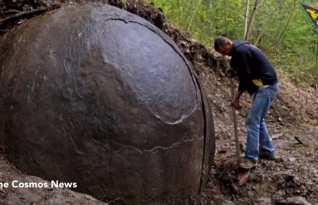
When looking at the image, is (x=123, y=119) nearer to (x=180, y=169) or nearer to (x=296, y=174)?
(x=180, y=169)

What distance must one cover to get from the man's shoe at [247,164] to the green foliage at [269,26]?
4453 millimetres

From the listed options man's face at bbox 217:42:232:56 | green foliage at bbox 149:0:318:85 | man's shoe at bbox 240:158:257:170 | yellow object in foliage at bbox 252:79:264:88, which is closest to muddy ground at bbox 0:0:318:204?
man's shoe at bbox 240:158:257:170

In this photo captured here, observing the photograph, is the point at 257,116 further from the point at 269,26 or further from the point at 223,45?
the point at 269,26

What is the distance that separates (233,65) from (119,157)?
232 centimetres

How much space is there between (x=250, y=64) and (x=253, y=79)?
19cm

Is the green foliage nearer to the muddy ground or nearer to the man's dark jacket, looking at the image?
the muddy ground

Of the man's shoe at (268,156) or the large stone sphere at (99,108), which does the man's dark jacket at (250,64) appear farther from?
the large stone sphere at (99,108)

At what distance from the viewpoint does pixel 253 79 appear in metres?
5.72

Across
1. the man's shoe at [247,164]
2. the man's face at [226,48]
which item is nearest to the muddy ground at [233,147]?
the man's shoe at [247,164]

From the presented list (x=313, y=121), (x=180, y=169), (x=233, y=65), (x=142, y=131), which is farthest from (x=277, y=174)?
(x=313, y=121)

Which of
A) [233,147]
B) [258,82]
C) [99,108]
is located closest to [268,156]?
[233,147]

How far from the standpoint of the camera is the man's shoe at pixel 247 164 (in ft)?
18.4

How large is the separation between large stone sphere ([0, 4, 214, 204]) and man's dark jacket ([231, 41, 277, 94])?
1.50 m

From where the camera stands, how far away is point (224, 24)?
1105 centimetres
